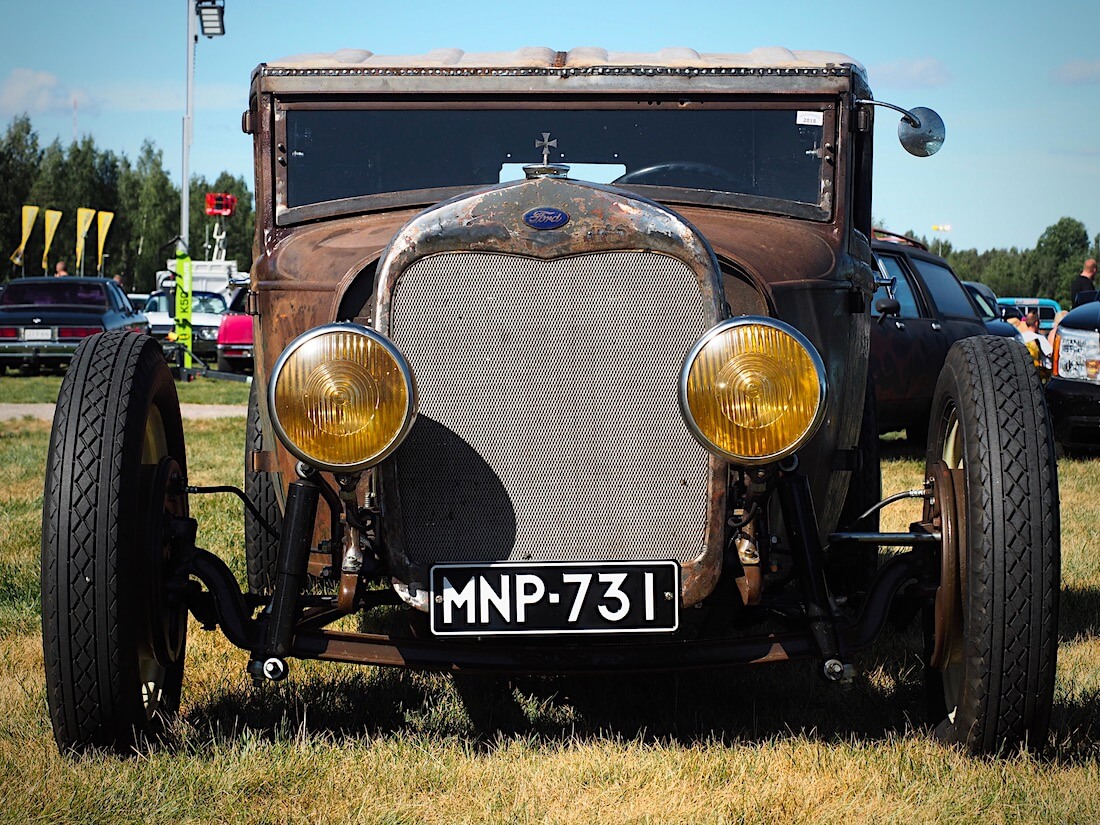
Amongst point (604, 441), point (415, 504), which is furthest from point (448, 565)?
point (604, 441)

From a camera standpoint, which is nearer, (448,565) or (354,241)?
(448,565)

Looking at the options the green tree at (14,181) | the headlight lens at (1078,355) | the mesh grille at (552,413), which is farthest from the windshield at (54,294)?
the green tree at (14,181)

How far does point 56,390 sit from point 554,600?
1448cm

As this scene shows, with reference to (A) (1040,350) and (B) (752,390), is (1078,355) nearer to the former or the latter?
(A) (1040,350)

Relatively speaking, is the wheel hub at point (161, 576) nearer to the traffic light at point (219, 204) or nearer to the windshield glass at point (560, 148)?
the windshield glass at point (560, 148)

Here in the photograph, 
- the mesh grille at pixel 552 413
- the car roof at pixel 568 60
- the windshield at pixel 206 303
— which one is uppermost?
the windshield at pixel 206 303

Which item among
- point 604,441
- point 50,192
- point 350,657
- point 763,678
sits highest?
point 50,192

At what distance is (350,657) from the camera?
2859 millimetres

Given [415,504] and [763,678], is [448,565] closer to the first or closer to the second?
[415,504]

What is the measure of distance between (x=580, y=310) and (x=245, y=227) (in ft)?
236

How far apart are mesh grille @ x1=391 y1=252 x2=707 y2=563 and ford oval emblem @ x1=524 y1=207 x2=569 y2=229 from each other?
0.28ft

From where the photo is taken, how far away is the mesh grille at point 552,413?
2.85 metres

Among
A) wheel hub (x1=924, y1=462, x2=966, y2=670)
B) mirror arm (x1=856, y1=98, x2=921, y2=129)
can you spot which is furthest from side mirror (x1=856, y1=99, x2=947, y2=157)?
wheel hub (x1=924, y1=462, x2=966, y2=670)

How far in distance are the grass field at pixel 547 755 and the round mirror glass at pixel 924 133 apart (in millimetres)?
1658
